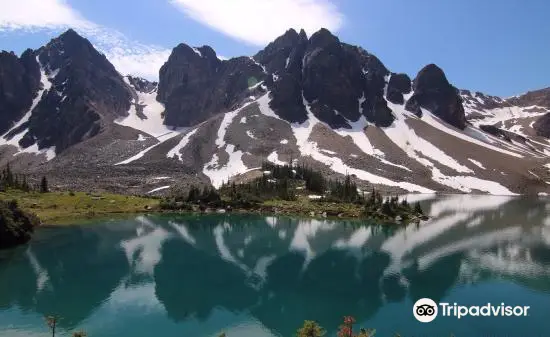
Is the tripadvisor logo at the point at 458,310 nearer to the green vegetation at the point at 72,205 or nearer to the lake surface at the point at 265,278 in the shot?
the lake surface at the point at 265,278

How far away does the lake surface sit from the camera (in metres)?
46.3

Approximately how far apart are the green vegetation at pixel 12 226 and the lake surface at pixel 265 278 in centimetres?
285

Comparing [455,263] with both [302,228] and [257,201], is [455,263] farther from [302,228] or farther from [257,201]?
[257,201]

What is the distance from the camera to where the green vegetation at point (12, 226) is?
8019 cm

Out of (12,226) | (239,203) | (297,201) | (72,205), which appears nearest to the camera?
(12,226)

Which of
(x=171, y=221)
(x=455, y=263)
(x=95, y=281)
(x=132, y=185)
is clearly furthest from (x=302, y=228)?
(x=132, y=185)

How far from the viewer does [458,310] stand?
49969mm

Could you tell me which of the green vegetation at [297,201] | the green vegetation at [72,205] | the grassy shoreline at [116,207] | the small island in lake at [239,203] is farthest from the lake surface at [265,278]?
the green vegetation at [297,201]

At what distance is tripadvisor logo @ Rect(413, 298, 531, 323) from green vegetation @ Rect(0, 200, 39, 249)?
217 feet

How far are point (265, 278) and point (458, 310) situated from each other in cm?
2461

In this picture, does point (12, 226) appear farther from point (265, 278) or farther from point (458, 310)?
point (458, 310)

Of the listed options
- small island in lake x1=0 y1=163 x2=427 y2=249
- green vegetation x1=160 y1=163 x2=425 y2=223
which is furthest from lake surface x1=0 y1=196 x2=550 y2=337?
green vegetation x1=160 y1=163 x2=425 y2=223

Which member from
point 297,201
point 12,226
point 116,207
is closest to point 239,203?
point 297,201

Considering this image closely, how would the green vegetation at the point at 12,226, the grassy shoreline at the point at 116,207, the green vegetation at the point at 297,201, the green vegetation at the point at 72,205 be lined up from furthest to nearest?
the green vegetation at the point at 297,201 < the grassy shoreline at the point at 116,207 < the green vegetation at the point at 72,205 < the green vegetation at the point at 12,226
